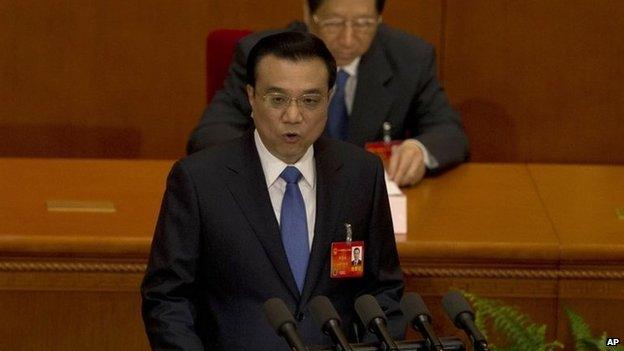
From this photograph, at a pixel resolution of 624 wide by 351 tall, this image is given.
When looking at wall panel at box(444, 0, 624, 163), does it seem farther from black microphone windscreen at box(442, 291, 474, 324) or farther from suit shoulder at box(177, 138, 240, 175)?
black microphone windscreen at box(442, 291, 474, 324)

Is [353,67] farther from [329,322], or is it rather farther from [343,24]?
[329,322]

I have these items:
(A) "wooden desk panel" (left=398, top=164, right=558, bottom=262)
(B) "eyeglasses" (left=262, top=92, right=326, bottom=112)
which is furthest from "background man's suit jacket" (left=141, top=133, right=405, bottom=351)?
(A) "wooden desk panel" (left=398, top=164, right=558, bottom=262)

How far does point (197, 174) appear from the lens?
8.73 ft

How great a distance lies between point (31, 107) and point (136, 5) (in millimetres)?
582

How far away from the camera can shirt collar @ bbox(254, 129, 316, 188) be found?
274 cm

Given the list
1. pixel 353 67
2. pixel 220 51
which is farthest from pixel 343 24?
pixel 220 51

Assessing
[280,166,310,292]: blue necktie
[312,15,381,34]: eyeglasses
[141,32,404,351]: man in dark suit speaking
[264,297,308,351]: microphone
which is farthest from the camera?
[312,15,381,34]: eyeglasses

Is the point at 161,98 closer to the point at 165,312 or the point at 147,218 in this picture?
the point at 147,218

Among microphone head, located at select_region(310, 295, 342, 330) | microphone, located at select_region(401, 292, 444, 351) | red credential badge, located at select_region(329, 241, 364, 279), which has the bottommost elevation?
red credential badge, located at select_region(329, 241, 364, 279)

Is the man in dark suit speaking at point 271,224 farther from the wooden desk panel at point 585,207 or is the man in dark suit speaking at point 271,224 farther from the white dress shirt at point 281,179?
the wooden desk panel at point 585,207

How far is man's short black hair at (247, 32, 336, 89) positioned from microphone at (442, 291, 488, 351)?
2.26 ft

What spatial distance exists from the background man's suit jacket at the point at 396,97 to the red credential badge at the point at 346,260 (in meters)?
1.21

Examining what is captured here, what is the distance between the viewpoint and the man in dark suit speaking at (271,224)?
2623mm

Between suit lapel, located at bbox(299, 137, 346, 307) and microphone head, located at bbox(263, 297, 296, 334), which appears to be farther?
suit lapel, located at bbox(299, 137, 346, 307)
